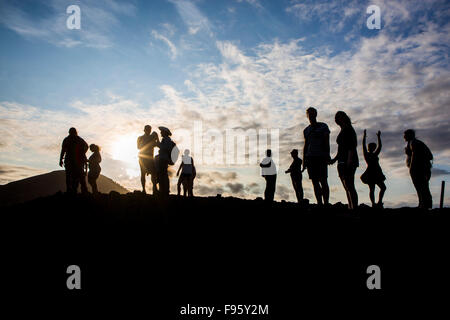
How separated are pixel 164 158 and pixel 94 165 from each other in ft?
13.4

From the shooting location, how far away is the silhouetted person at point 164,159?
9.38m

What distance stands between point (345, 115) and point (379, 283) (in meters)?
3.89

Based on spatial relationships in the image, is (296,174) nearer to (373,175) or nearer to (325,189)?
(373,175)

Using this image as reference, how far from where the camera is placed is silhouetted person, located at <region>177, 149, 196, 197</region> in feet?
40.3

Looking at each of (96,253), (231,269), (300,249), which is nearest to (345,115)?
(300,249)

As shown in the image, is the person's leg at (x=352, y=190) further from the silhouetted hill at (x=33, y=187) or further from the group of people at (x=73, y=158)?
the silhouetted hill at (x=33, y=187)

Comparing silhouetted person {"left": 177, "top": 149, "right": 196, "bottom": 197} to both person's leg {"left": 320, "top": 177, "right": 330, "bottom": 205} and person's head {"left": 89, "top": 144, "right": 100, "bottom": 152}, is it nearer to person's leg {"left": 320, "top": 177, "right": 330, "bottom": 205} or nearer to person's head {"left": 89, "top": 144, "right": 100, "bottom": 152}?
person's head {"left": 89, "top": 144, "right": 100, "bottom": 152}

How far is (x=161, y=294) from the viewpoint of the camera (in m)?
4.12

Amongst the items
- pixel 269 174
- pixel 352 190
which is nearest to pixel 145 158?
pixel 269 174

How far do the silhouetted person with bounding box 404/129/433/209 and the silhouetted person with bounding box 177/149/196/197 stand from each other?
7.68 meters

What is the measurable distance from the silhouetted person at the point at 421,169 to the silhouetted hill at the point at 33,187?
220 feet

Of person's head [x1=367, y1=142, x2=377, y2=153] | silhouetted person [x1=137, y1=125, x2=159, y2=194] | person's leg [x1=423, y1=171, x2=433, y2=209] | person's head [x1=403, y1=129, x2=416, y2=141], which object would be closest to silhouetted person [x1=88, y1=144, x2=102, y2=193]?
silhouetted person [x1=137, y1=125, x2=159, y2=194]

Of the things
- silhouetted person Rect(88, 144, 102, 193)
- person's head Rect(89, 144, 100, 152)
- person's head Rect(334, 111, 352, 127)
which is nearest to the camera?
person's head Rect(334, 111, 352, 127)

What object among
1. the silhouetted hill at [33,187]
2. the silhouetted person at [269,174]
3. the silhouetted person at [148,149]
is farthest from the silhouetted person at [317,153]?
the silhouetted hill at [33,187]
